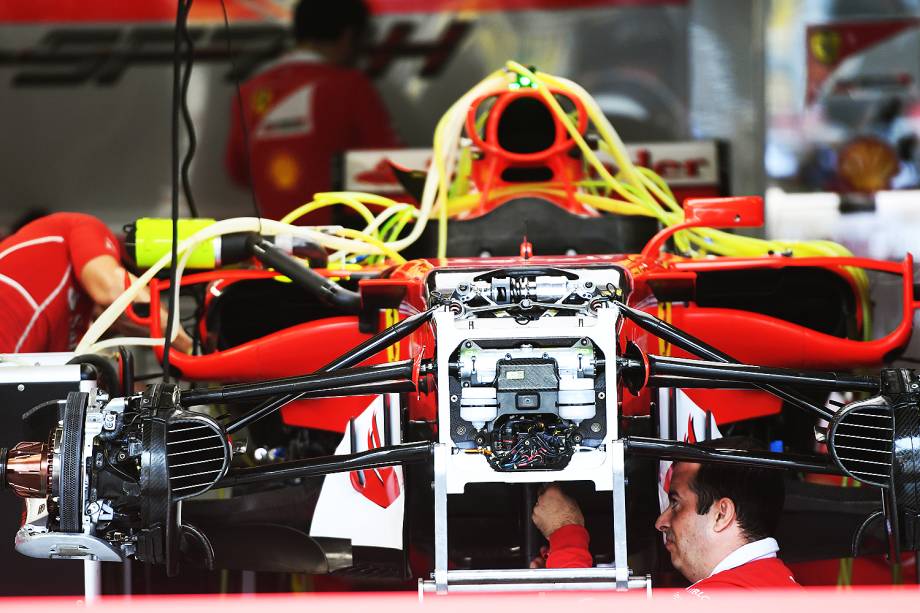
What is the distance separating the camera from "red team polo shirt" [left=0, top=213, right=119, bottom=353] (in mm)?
3686

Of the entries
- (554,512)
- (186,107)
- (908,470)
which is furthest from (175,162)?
(908,470)

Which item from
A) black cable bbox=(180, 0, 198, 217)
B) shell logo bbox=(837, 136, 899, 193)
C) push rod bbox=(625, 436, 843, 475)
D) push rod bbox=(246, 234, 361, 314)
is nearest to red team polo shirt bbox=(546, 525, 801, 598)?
push rod bbox=(625, 436, 843, 475)

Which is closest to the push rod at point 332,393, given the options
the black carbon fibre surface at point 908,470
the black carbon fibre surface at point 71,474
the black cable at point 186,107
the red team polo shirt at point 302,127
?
the black carbon fibre surface at point 71,474

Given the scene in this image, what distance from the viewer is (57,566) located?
2.91 m

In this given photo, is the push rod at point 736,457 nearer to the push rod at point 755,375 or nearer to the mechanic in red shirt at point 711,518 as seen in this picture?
the push rod at point 755,375

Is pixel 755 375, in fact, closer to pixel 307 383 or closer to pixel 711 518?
pixel 711 518

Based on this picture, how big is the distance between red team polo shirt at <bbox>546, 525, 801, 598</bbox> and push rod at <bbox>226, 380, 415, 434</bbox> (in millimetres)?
479

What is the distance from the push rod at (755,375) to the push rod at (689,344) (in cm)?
6

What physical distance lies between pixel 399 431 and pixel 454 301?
1.73 ft

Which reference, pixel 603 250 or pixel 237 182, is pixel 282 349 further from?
pixel 237 182

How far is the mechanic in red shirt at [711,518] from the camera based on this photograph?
2.87 metres

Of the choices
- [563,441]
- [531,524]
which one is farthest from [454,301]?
[531,524]

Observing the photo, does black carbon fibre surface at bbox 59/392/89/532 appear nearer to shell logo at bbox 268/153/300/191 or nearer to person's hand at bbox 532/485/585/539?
person's hand at bbox 532/485/585/539

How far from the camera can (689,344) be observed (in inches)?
105
